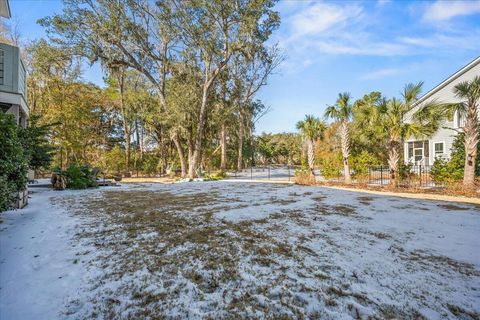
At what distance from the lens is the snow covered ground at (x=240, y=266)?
2096mm

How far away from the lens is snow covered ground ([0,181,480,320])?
6.88 ft

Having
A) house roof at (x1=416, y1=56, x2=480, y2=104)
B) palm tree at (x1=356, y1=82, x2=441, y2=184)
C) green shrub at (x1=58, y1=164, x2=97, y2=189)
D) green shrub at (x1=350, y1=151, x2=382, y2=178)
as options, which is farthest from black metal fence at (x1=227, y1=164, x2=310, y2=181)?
green shrub at (x1=58, y1=164, x2=97, y2=189)

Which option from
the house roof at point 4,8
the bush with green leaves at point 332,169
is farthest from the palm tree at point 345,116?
the house roof at point 4,8

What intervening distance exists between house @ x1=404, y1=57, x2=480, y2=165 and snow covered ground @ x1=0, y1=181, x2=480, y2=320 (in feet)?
37.0

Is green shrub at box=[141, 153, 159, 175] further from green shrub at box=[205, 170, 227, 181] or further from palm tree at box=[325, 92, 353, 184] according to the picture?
palm tree at box=[325, 92, 353, 184]

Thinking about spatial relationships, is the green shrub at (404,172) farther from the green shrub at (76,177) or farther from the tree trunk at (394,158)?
the green shrub at (76,177)

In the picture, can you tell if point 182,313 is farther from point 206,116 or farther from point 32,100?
point 32,100

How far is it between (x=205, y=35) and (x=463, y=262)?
16547mm

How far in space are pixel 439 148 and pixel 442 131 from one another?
3.33ft

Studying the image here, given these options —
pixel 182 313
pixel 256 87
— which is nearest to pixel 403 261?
pixel 182 313

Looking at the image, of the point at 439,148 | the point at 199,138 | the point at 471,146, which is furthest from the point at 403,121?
the point at 199,138

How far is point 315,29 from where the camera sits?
10.3 m

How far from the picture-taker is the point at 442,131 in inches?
553

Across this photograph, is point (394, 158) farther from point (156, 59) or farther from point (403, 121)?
point (156, 59)
